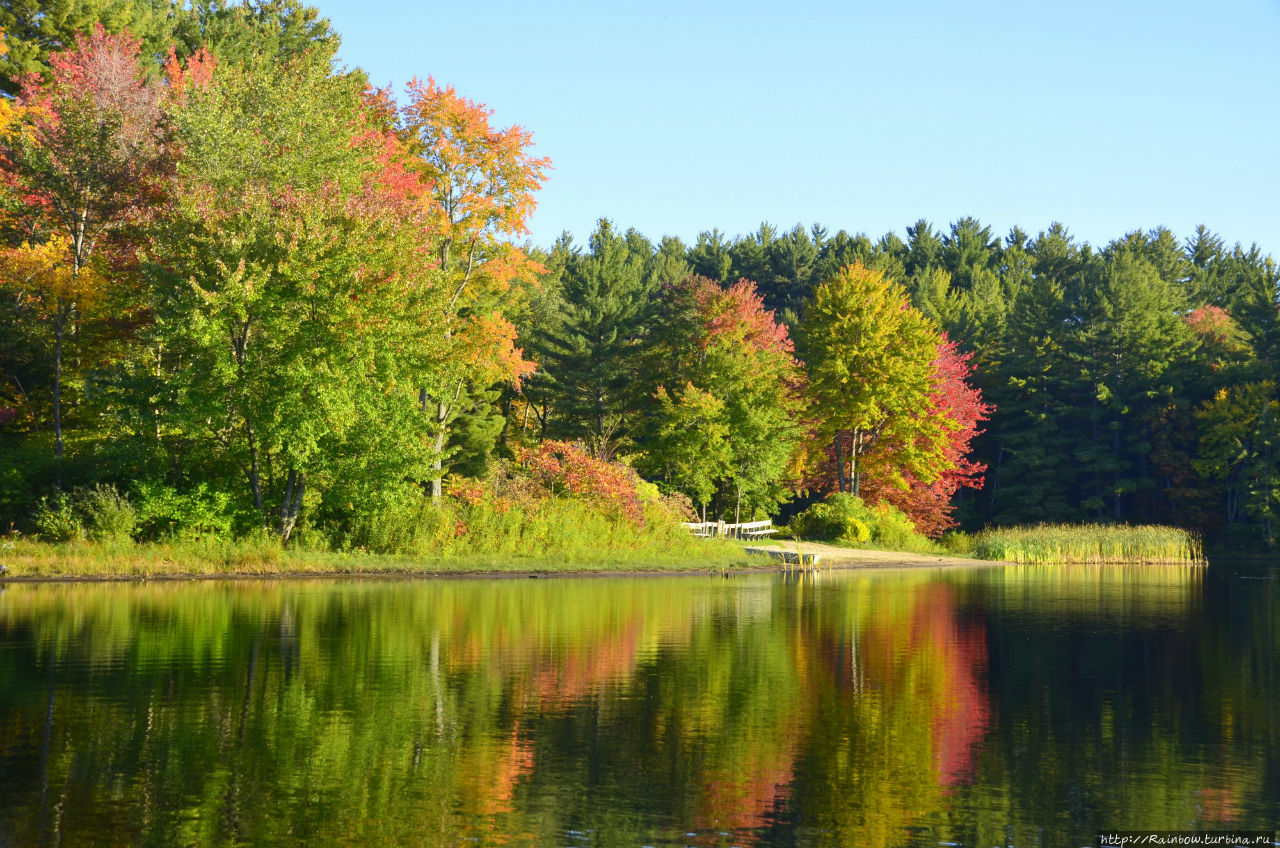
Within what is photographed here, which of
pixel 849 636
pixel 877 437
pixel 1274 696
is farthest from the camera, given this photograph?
pixel 877 437

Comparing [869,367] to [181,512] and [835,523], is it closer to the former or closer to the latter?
[835,523]

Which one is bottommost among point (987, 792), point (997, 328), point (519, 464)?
point (987, 792)

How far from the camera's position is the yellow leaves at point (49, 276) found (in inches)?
1485

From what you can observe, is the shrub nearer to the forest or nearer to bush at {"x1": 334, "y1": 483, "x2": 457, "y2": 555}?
the forest

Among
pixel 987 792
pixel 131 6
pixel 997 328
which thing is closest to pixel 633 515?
pixel 987 792

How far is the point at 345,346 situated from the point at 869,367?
31.9 m

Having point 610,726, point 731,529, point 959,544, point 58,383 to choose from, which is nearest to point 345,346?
point 58,383

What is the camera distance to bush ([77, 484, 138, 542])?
108ft

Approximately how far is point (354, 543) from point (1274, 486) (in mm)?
57296

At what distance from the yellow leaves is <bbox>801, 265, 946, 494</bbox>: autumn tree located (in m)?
34.2

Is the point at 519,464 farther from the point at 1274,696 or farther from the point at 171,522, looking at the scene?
the point at 1274,696

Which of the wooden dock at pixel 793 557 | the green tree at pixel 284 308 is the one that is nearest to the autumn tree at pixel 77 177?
the green tree at pixel 284 308

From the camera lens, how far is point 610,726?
539 inches

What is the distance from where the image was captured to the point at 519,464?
4641 cm
